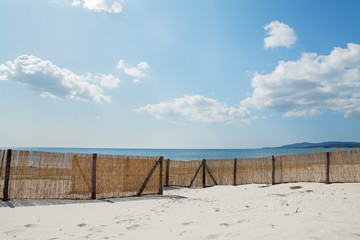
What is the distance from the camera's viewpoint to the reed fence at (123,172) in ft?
23.1

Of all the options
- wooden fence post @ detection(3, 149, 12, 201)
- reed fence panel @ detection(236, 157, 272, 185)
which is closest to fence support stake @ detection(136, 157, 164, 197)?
wooden fence post @ detection(3, 149, 12, 201)

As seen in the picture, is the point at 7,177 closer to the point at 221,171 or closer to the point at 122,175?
the point at 122,175

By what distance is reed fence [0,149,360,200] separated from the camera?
703 centimetres

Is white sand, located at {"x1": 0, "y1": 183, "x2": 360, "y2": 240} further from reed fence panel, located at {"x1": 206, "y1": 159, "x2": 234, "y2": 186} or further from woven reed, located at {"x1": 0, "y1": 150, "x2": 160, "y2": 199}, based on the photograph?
reed fence panel, located at {"x1": 206, "y1": 159, "x2": 234, "y2": 186}

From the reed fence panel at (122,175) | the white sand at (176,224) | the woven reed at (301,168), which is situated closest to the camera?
the white sand at (176,224)

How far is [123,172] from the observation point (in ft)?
28.1

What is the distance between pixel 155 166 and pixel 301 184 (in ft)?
17.8

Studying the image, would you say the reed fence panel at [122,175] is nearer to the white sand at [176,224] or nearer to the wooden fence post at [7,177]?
the white sand at [176,224]

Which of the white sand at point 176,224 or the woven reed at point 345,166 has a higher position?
the woven reed at point 345,166

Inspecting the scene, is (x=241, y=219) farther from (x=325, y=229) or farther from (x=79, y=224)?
(x=79, y=224)

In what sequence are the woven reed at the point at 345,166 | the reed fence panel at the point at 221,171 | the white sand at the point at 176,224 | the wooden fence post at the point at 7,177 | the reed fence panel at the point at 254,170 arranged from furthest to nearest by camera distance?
the reed fence panel at the point at 221,171 → the reed fence panel at the point at 254,170 → the woven reed at the point at 345,166 → the wooden fence post at the point at 7,177 → the white sand at the point at 176,224

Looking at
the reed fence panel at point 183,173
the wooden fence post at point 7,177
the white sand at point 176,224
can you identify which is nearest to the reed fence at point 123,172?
the wooden fence post at point 7,177

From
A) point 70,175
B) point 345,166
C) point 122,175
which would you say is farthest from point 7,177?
point 345,166

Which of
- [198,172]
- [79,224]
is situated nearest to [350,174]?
[198,172]
